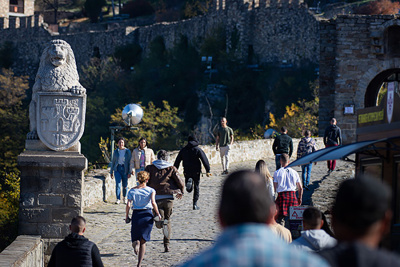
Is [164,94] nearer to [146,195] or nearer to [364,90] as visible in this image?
[364,90]

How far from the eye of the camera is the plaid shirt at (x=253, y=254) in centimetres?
241

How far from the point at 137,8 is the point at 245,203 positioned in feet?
260

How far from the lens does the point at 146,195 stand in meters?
9.05

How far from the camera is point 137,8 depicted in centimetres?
8056

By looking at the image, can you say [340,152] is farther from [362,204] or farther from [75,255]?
[362,204]

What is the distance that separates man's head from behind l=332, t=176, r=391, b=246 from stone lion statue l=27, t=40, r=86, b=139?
686cm

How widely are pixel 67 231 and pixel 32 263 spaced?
95cm

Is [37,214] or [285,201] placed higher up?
[285,201]

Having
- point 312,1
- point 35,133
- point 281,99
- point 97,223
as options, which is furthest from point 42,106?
point 312,1

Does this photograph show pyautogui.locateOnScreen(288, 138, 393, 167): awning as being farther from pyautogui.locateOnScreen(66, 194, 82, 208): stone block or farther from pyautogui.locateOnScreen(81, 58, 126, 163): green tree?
pyautogui.locateOnScreen(81, 58, 126, 163): green tree

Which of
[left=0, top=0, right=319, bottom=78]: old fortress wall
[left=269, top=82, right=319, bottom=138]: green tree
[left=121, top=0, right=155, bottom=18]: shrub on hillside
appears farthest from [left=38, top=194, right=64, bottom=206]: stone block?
[left=121, top=0, right=155, bottom=18]: shrub on hillside

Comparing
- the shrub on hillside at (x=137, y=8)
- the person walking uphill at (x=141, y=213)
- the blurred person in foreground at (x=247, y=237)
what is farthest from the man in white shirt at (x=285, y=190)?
the shrub on hillside at (x=137, y=8)

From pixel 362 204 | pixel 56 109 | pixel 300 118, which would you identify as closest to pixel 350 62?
pixel 300 118

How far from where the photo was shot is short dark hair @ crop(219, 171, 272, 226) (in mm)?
2725
